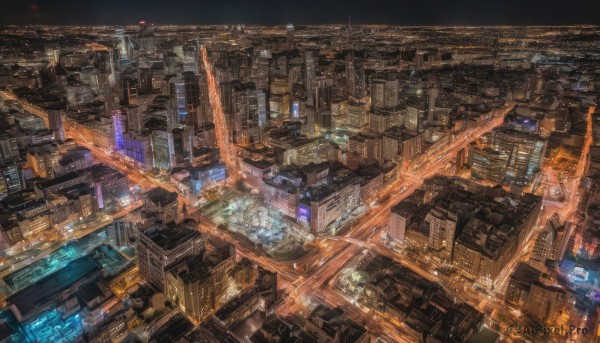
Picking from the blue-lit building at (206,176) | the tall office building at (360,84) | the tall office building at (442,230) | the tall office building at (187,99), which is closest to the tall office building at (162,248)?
the blue-lit building at (206,176)

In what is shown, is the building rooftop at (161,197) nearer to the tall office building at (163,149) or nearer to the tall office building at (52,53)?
the tall office building at (163,149)

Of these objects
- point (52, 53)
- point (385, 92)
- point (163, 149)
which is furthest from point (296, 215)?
point (52, 53)

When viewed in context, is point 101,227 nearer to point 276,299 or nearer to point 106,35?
point 276,299

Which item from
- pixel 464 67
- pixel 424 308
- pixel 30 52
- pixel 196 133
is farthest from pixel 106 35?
pixel 424 308

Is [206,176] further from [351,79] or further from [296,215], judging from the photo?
[351,79]

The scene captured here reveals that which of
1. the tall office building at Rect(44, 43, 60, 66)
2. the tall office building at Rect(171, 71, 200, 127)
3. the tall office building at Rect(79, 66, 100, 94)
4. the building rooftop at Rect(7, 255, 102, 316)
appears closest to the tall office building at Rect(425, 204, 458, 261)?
the building rooftop at Rect(7, 255, 102, 316)
